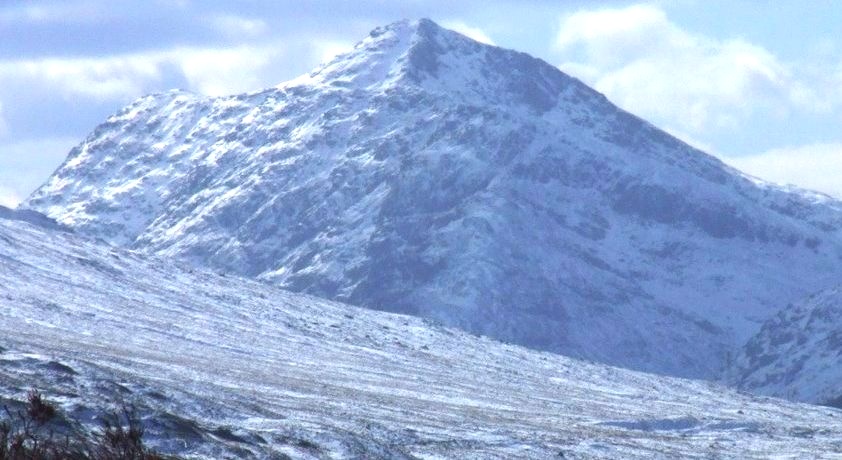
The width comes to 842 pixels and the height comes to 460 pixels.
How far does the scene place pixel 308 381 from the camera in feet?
391

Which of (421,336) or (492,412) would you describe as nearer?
(492,412)

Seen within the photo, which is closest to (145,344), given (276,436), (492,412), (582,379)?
(492,412)

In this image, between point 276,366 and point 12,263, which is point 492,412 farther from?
point 12,263

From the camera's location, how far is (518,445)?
266 feet

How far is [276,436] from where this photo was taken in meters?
65.6

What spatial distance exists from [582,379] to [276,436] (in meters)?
110

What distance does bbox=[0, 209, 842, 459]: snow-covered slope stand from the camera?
69562 mm

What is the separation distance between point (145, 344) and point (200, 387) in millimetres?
41955

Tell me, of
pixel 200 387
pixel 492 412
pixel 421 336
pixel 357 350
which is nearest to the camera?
pixel 200 387

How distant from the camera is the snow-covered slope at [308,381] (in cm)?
6956

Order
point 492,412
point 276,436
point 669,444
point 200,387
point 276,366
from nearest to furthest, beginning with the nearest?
point 276,436 → point 200,387 → point 669,444 → point 492,412 → point 276,366

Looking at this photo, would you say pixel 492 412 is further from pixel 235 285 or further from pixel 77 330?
pixel 235 285

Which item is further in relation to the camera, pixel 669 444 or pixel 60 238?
pixel 60 238

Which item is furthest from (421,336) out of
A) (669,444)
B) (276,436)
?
(276,436)
